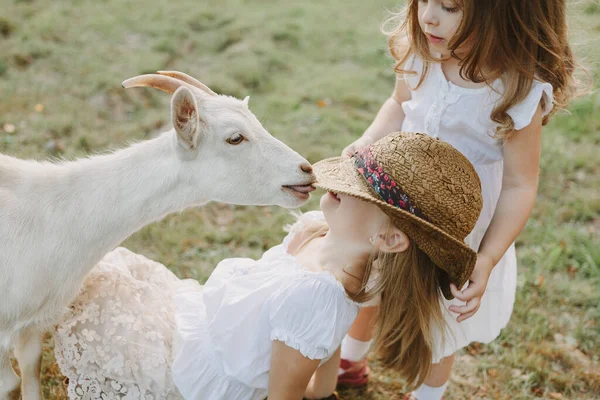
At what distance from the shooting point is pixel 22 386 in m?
2.30

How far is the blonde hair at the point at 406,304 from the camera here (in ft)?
7.11

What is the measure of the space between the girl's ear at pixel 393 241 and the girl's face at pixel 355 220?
3cm

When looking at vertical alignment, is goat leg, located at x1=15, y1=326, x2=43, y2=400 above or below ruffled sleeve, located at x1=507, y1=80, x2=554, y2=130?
below

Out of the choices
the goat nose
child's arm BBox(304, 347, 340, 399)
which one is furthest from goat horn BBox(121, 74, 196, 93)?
child's arm BBox(304, 347, 340, 399)

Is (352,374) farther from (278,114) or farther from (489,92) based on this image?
(278,114)

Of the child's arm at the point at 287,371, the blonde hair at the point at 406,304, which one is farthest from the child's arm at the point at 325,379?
the child's arm at the point at 287,371

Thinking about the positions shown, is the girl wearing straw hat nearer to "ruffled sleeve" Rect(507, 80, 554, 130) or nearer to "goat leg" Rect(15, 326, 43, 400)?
"goat leg" Rect(15, 326, 43, 400)

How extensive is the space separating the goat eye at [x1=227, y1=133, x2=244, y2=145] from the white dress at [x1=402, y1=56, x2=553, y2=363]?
30.0 inches

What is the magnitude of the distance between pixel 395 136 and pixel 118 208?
0.96 meters

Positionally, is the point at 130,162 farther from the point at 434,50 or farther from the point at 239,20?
the point at 239,20

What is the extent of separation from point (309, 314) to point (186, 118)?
0.76 metres

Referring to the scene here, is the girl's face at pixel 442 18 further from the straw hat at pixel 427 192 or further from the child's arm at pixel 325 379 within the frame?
the child's arm at pixel 325 379

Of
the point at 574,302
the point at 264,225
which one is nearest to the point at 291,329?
the point at 264,225

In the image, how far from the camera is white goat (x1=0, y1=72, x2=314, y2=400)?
2.06 meters
